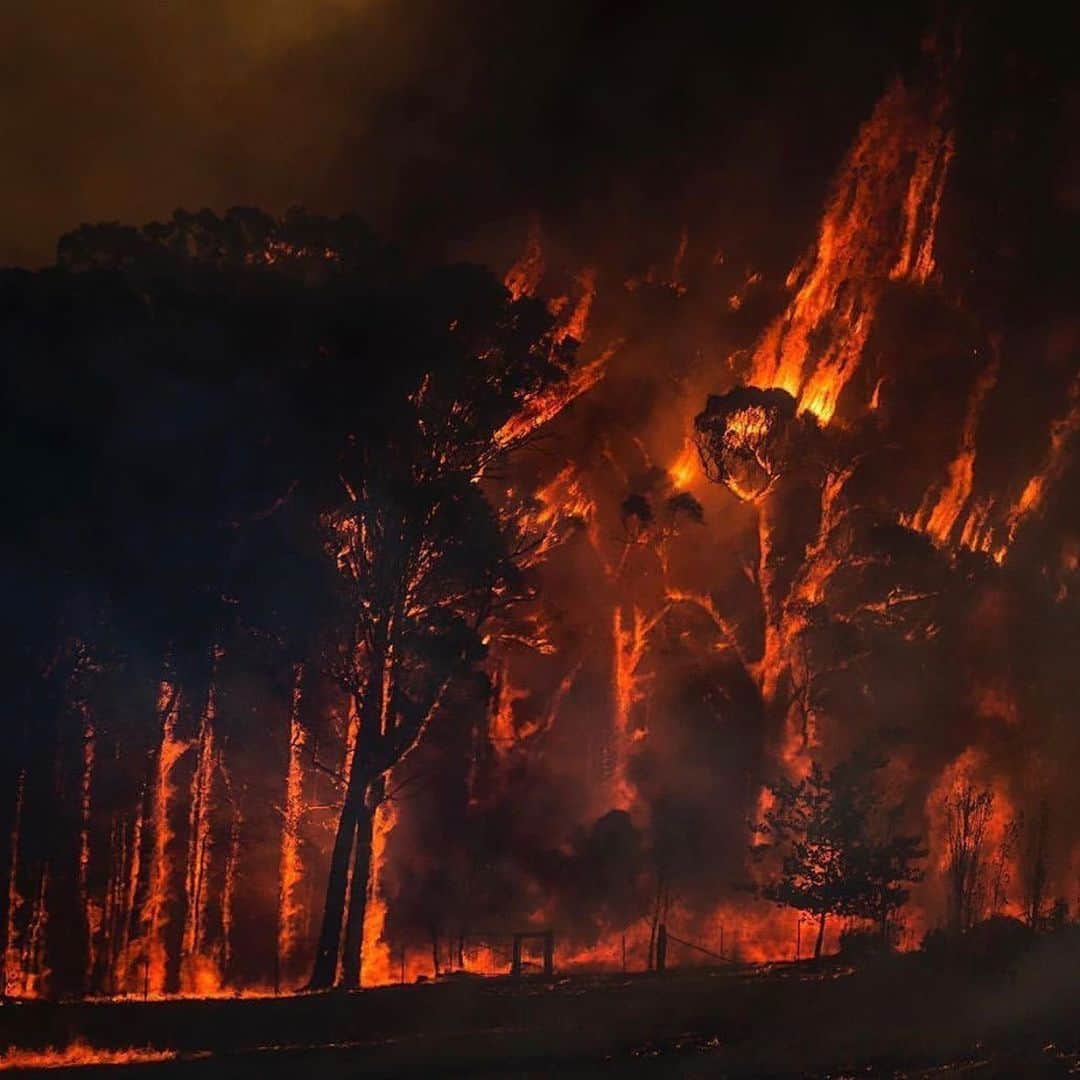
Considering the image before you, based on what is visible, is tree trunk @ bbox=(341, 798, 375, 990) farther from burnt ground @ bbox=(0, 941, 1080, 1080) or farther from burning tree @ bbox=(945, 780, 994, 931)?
burning tree @ bbox=(945, 780, 994, 931)

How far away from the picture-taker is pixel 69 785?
30.9 meters

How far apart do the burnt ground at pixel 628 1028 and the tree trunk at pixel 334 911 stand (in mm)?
2869

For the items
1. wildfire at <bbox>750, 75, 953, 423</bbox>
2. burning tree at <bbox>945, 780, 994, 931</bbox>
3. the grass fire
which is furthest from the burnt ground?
wildfire at <bbox>750, 75, 953, 423</bbox>

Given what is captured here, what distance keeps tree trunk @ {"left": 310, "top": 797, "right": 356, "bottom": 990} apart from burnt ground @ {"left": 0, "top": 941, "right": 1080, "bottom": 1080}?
2869 mm

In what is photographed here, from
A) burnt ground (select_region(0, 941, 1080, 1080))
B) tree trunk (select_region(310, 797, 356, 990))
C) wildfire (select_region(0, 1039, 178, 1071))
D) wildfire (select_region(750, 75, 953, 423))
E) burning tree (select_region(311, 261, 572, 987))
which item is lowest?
wildfire (select_region(0, 1039, 178, 1071))

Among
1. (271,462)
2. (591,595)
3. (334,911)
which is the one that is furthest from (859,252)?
(334,911)

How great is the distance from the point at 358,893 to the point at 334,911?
1.19 m

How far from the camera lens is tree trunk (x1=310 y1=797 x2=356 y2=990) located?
72.8ft

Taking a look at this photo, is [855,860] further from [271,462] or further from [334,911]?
[271,462]

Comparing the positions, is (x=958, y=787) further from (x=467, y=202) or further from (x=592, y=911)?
(x=467, y=202)

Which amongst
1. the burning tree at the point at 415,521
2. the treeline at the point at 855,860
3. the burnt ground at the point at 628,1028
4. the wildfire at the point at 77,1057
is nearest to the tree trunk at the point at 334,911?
the burning tree at the point at 415,521

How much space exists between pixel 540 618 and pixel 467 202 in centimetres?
1333

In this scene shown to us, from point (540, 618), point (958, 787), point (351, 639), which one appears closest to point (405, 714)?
point (351, 639)

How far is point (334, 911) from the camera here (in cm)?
2262
